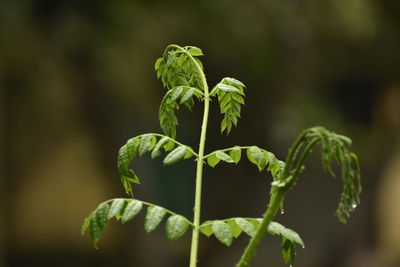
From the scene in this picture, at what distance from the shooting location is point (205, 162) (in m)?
0.89

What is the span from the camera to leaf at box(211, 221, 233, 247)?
79 centimetres

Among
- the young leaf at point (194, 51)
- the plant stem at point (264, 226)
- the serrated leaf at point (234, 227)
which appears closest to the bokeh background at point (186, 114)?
the young leaf at point (194, 51)

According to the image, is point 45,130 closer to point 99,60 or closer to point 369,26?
point 99,60

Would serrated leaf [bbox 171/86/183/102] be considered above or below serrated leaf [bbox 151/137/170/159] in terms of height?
above

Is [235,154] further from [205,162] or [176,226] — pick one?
[176,226]

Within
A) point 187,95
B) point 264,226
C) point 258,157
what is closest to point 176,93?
point 187,95

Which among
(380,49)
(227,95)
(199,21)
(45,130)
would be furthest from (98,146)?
(227,95)

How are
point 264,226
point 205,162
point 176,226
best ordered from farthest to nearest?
1. point 205,162
2. point 176,226
3. point 264,226

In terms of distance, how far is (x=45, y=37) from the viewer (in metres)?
6.77

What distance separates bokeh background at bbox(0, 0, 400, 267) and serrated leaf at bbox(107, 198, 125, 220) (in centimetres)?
528

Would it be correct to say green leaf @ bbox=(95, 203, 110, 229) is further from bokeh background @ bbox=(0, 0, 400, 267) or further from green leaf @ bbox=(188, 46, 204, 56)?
bokeh background @ bbox=(0, 0, 400, 267)

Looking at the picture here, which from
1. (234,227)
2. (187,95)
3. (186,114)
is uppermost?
(187,95)

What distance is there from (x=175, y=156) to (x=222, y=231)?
11 centimetres

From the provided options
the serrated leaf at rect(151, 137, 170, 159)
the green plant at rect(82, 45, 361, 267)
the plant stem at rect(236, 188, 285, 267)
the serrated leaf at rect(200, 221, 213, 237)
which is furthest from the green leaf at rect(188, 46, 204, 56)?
the plant stem at rect(236, 188, 285, 267)
